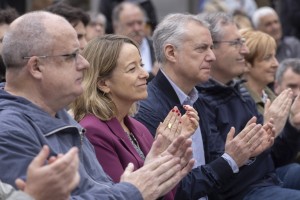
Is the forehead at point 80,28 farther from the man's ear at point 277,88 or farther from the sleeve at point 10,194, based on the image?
the sleeve at point 10,194

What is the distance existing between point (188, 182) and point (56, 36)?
55.3 inches

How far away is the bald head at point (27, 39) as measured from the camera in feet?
12.1

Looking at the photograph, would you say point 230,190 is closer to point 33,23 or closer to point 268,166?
point 268,166

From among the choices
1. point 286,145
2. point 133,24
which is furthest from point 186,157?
point 133,24

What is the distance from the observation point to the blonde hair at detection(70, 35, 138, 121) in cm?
442

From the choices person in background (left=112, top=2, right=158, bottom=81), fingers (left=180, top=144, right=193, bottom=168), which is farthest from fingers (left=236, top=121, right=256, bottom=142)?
person in background (left=112, top=2, right=158, bottom=81)

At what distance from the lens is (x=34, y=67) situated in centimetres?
370

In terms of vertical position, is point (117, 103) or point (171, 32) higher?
point (171, 32)

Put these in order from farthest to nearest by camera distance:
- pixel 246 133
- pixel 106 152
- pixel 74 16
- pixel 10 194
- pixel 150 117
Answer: pixel 74 16 → pixel 150 117 → pixel 246 133 → pixel 106 152 → pixel 10 194

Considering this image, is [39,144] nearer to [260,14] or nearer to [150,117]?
[150,117]

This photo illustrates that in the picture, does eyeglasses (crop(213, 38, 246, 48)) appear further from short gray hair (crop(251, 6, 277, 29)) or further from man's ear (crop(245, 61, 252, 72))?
short gray hair (crop(251, 6, 277, 29))

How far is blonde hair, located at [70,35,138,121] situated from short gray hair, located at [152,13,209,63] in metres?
0.86

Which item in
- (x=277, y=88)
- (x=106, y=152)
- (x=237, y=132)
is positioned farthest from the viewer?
(x=277, y=88)

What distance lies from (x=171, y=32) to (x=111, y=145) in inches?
51.6
